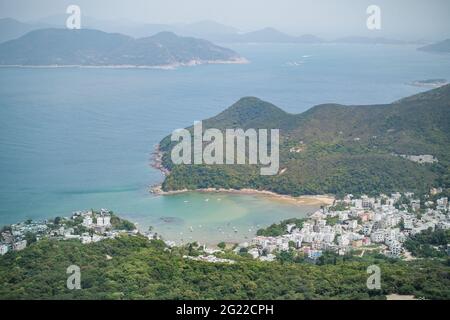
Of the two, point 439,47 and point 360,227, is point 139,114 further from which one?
point 439,47

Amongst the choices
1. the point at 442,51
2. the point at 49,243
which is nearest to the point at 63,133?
the point at 49,243

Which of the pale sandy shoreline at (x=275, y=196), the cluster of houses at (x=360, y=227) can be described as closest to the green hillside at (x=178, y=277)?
the cluster of houses at (x=360, y=227)

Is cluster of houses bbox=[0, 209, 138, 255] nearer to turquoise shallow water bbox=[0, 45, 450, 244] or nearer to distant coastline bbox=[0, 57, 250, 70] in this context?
turquoise shallow water bbox=[0, 45, 450, 244]

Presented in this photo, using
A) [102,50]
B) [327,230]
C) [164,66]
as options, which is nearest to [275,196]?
[327,230]

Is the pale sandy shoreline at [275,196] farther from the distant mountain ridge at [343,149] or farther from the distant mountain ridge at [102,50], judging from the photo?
the distant mountain ridge at [102,50]

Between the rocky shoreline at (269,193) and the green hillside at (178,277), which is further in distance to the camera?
the rocky shoreline at (269,193)

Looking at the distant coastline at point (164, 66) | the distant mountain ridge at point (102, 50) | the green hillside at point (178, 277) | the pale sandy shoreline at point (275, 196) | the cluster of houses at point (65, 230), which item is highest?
the distant mountain ridge at point (102, 50)

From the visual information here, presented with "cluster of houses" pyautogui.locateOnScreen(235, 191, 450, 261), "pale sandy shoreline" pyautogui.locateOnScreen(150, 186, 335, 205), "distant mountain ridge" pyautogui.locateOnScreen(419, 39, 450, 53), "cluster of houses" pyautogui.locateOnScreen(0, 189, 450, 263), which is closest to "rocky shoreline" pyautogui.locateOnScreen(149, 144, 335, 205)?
"pale sandy shoreline" pyautogui.locateOnScreen(150, 186, 335, 205)

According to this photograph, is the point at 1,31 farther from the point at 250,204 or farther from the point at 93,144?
the point at 250,204
